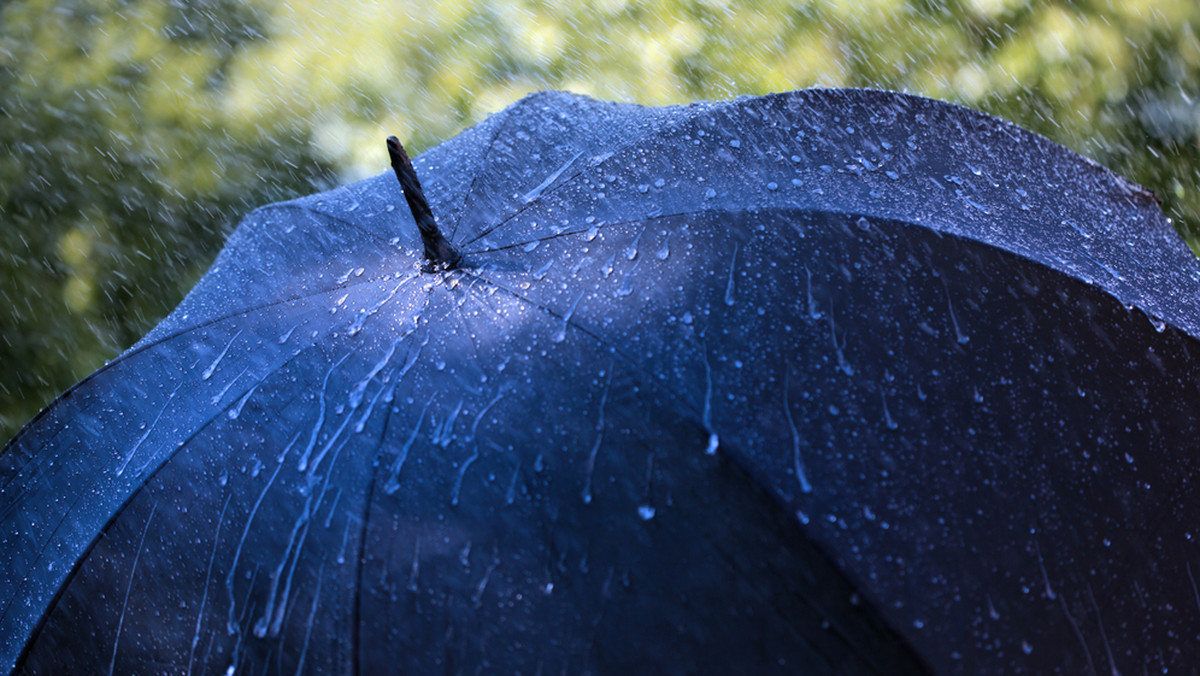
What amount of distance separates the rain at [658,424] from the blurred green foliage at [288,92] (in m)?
1.96

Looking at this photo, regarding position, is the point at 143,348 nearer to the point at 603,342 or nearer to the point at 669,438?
the point at 603,342

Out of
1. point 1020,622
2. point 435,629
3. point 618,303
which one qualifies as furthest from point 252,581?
point 1020,622

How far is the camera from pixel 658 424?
1.19 meters

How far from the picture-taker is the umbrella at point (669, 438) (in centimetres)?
116

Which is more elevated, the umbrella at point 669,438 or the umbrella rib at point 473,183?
the umbrella rib at point 473,183

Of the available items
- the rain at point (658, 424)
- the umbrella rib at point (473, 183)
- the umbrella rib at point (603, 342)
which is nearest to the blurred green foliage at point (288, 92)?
the rain at point (658, 424)

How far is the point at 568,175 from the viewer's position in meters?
1.52

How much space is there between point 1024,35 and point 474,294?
2.86 metres

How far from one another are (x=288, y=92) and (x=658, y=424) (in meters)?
3.37

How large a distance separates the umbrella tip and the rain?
17 mm

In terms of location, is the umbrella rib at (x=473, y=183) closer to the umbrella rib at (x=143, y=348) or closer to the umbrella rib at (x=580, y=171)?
the umbrella rib at (x=580, y=171)

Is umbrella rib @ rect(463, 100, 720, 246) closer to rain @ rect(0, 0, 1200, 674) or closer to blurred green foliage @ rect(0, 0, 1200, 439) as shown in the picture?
rain @ rect(0, 0, 1200, 674)

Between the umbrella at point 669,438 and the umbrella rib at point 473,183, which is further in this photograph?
the umbrella rib at point 473,183

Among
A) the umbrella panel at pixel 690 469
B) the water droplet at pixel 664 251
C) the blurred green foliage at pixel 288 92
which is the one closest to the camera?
the umbrella panel at pixel 690 469
